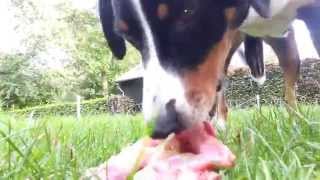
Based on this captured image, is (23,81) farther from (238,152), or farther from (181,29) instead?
(238,152)

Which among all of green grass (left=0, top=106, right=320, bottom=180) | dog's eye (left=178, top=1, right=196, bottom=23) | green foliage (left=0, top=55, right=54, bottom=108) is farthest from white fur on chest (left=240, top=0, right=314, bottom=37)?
green foliage (left=0, top=55, right=54, bottom=108)

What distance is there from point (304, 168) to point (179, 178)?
0.27 meters

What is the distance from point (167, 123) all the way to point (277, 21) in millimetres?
1579

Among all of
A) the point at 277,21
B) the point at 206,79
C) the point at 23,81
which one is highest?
the point at 23,81

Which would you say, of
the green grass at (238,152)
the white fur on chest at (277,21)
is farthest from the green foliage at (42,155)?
the white fur on chest at (277,21)

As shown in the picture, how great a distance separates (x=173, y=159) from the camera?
4.80ft

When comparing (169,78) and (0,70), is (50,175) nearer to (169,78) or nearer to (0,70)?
(169,78)

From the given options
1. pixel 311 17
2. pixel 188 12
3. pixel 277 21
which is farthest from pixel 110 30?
pixel 311 17

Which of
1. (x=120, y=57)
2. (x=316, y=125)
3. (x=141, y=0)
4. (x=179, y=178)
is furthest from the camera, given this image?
(x=120, y=57)

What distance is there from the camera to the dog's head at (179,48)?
189cm

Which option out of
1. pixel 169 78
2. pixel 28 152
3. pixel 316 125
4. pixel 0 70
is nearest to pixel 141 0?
pixel 169 78

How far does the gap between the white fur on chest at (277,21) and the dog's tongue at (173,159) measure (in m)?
1.39

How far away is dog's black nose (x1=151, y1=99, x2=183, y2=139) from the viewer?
1.77 meters

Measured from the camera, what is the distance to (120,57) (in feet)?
9.18
